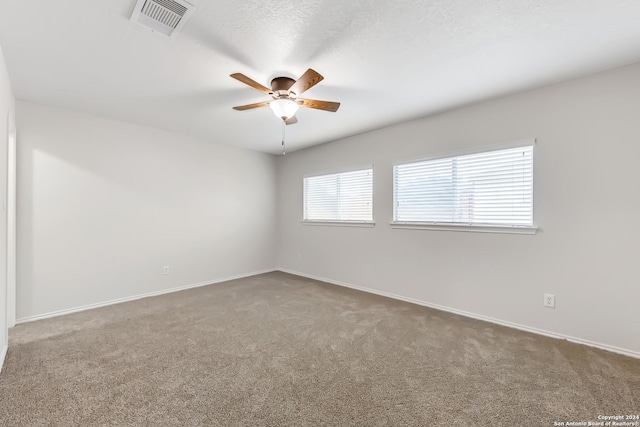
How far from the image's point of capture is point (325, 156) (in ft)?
15.6

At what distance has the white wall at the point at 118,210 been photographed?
120 inches

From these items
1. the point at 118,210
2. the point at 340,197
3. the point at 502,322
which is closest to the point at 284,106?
the point at 340,197

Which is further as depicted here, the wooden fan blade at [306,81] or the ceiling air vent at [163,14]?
the wooden fan blade at [306,81]

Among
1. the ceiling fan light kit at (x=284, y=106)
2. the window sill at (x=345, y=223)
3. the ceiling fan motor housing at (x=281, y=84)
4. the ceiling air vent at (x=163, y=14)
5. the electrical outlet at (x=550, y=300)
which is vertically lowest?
the electrical outlet at (x=550, y=300)

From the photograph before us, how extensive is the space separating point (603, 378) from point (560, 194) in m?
1.50

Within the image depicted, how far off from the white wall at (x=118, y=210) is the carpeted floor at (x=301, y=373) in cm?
56

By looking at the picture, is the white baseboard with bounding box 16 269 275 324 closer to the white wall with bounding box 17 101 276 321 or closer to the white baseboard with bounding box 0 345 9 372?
the white wall with bounding box 17 101 276 321

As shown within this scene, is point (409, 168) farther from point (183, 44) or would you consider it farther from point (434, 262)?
point (183, 44)

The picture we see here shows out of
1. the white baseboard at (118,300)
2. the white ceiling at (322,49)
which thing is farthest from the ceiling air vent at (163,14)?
the white baseboard at (118,300)

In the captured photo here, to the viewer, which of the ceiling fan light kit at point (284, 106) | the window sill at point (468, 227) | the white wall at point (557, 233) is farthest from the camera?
the window sill at point (468, 227)

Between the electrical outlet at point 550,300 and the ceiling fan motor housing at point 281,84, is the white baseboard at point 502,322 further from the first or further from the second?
the ceiling fan motor housing at point 281,84

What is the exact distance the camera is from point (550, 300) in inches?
103

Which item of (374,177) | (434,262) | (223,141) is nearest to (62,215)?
(223,141)

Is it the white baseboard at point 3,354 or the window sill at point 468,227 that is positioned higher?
the window sill at point 468,227
